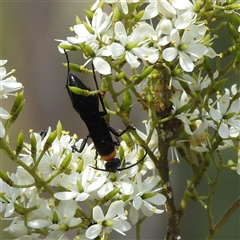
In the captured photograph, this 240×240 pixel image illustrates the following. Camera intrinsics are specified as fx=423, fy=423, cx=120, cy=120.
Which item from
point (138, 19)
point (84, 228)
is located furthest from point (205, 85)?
point (84, 228)

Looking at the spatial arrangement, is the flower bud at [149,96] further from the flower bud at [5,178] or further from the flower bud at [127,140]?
the flower bud at [5,178]

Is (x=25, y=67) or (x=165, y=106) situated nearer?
(x=165, y=106)

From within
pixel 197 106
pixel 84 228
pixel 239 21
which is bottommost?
pixel 84 228

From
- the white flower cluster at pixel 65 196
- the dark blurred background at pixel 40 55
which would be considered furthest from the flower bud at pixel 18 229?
the dark blurred background at pixel 40 55

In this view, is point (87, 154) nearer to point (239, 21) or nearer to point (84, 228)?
point (84, 228)

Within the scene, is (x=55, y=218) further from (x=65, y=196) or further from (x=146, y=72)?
(x=146, y=72)

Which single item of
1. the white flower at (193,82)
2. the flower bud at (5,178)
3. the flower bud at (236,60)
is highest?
the flower bud at (236,60)
